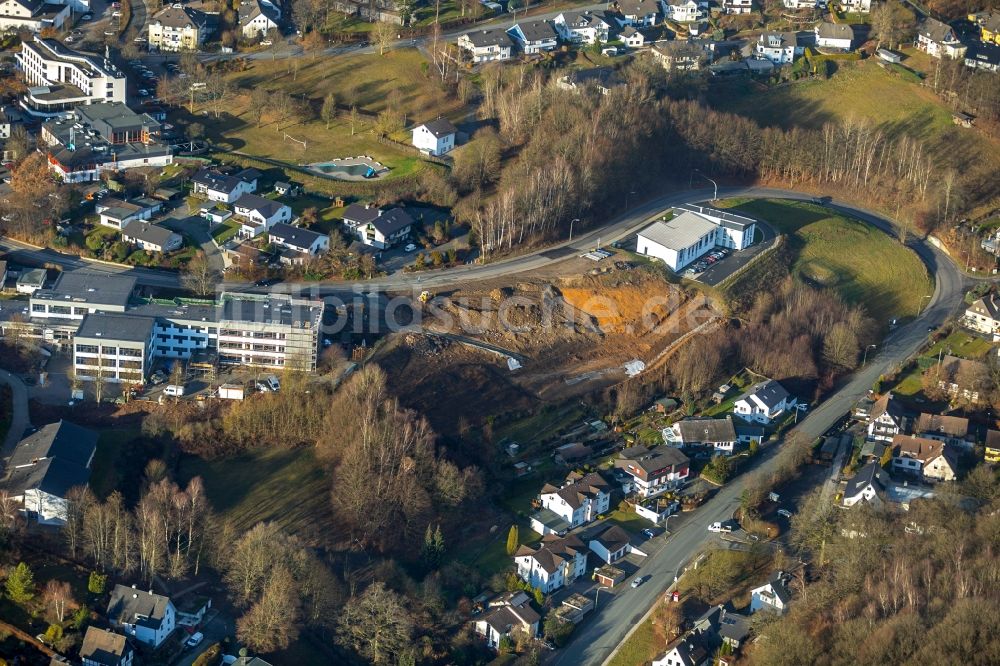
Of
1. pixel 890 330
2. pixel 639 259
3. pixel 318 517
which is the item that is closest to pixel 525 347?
pixel 639 259

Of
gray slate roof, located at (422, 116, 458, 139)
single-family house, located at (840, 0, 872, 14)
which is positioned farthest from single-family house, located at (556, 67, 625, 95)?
single-family house, located at (840, 0, 872, 14)

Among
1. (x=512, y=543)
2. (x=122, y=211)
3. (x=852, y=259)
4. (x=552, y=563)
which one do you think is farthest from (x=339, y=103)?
(x=552, y=563)

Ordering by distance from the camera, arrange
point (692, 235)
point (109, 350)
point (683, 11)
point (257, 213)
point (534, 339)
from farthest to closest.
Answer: point (683, 11) < point (692, 235) < point (257, 213) < point (534, 339) < point (109, 350)

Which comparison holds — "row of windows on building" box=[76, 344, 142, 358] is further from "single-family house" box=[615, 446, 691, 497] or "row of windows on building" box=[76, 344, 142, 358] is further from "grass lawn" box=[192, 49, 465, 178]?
"single-family house" box=[615, 446, 691, 497]

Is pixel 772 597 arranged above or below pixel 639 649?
above

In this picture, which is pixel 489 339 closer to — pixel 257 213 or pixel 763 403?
pixel 763 403

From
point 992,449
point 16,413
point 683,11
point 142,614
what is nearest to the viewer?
point 142,614

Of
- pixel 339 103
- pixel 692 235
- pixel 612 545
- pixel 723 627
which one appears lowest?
pixel 612 545

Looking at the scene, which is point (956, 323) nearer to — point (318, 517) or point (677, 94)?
point (677, 94)

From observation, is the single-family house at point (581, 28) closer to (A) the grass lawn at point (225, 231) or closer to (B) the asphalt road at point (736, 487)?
(B) the asphalt road at point (736, 487)
